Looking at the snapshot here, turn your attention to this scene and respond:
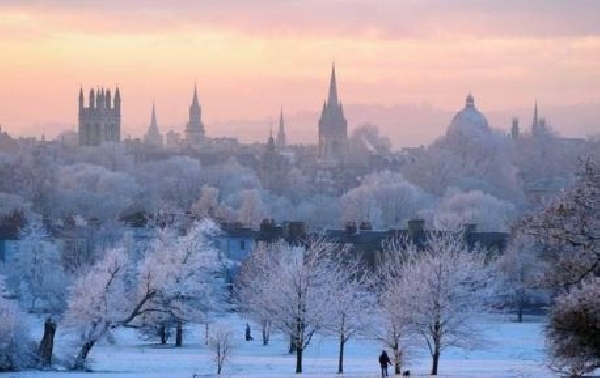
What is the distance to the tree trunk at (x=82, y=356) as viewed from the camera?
166ft

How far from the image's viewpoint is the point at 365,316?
5319 cm

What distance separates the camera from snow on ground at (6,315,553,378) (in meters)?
47.8

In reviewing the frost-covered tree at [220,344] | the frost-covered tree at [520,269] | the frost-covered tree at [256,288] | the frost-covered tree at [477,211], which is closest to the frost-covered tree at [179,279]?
the frost-covered tree at [256,288]

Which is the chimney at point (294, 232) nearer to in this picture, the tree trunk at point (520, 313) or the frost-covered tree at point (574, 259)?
the tree trunk at point (520, 313)

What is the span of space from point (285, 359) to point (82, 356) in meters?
7.10

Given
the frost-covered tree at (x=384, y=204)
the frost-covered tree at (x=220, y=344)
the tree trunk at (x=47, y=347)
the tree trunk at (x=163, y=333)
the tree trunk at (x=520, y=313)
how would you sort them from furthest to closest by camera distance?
the frost-covered tree at (x=384, y=204) → the tree trunk at (x=520, y=313) → the tree trunk at (x=163, y=333) → the tree trunk at (x=47, y=347) → the frost-covered tree at (x=220, y=344)

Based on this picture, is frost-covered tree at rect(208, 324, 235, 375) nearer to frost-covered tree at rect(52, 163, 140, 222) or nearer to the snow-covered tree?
the snow-covered tree

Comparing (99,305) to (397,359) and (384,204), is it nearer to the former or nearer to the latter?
(397,359)

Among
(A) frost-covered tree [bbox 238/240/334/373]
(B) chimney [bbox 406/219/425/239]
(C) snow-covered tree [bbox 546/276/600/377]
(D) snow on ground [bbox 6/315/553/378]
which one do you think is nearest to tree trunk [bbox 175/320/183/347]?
(D) snow on ground [bbox 6/315/553/378]

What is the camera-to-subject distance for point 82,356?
5119 centimetres

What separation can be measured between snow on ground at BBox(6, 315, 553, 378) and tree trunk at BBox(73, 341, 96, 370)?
45cm

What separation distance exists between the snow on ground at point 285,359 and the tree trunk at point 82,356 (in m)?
0.45

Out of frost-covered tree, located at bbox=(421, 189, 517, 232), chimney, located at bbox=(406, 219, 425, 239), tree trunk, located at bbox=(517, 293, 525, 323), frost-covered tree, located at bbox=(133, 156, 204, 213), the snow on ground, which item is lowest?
the snow on ground

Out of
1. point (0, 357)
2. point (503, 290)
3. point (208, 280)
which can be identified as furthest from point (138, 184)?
point (0, 357)
